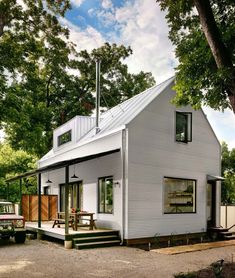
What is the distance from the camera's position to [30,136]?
77.6 ft

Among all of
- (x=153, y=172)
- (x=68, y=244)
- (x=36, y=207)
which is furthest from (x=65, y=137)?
(x=68, y=244)

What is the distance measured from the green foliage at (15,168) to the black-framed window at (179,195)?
17.4 m

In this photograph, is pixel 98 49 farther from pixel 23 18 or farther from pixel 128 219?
pixel 128 219

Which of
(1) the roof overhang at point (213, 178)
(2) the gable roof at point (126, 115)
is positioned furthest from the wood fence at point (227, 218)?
(2) the gable roof at point (126, 115)

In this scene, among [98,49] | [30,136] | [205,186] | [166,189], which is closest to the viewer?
[166,189]

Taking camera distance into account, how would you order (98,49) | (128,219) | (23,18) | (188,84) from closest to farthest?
(188,84)
(128,219)
(23,18)
(98,49)

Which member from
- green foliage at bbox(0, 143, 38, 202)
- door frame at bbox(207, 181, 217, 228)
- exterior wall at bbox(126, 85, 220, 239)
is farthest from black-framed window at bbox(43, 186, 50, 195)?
door frame at bbox(207, 181, 217, 228)

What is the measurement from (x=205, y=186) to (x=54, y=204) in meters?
8.85

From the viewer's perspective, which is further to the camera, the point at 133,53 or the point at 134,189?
the point at 133,53

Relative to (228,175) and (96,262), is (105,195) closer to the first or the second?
(96,262)

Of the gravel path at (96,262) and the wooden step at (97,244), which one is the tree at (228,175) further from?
the wooden step at (97,244)

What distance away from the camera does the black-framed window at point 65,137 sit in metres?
20.6

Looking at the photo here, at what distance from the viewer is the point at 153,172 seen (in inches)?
548

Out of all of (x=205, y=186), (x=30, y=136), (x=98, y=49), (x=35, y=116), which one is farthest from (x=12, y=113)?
(x=98, y=49)
